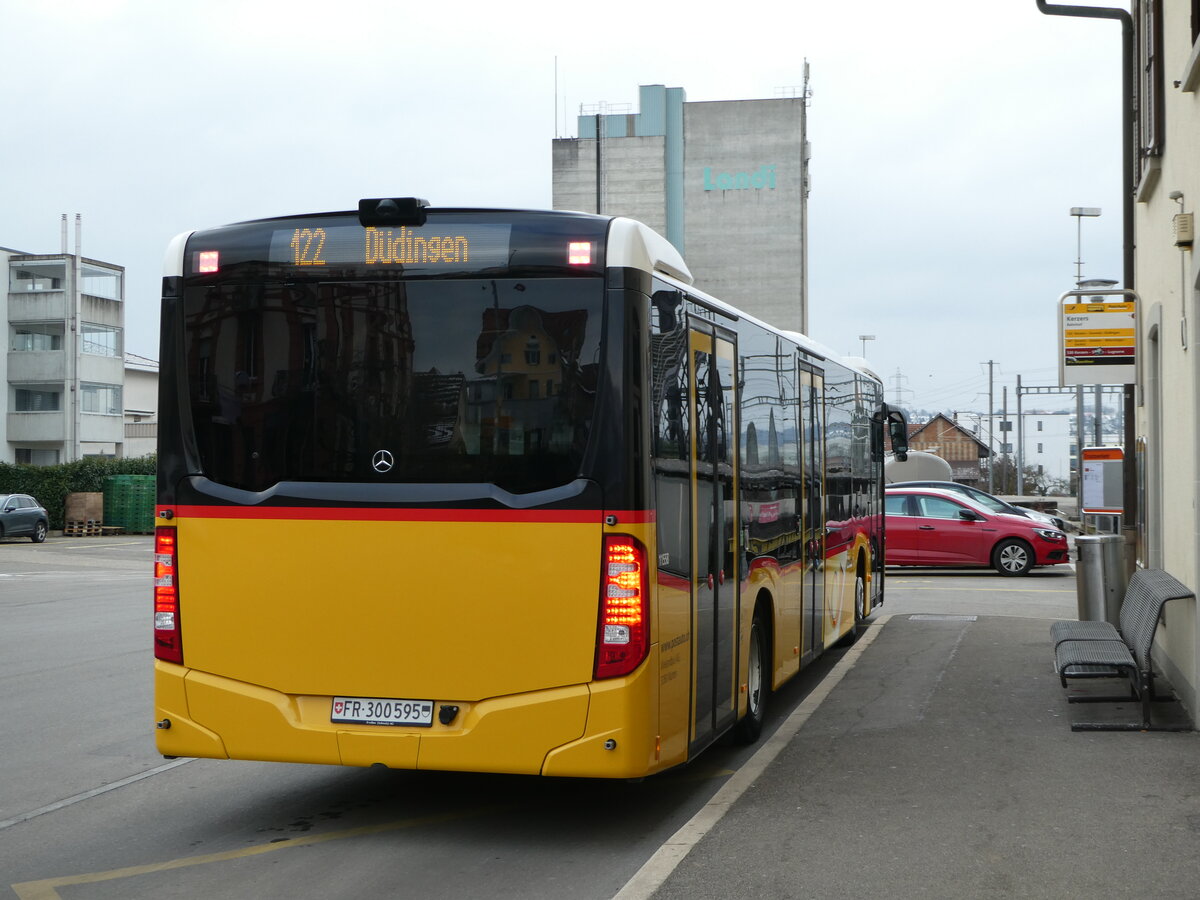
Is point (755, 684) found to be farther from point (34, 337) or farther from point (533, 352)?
point (34, 337)

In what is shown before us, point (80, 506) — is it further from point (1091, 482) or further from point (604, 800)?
point (604, 800)

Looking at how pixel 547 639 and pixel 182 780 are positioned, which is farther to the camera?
pixel 182 780

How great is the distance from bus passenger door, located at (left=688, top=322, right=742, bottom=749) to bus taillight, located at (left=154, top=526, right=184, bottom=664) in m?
2.53

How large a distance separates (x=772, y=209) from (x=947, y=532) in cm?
6241

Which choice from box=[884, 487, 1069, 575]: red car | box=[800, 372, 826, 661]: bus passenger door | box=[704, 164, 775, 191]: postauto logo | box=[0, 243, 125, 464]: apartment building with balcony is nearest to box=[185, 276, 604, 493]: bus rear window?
box=[800, 372, 826, 661]: bus passenger door

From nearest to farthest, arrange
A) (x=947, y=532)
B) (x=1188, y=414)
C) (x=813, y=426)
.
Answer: (x=1188, y=414)
(x=813, y=426)
(x=947, y=532)

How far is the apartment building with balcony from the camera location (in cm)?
6712

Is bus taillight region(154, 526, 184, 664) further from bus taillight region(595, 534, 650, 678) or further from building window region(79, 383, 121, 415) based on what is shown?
building window region(79, 383, 121, 415)

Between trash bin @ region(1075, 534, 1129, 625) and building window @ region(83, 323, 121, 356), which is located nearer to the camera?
trash bin @ region(1075, 534, 1129, 625)

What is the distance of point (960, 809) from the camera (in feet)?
22.5

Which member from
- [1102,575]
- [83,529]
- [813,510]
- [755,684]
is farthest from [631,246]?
[83,529]

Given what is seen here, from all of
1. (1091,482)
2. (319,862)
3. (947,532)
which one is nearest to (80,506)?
(947,532)

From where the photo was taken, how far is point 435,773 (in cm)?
814

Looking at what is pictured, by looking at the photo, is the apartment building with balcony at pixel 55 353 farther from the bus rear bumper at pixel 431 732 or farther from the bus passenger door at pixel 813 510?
the bus rear bumper at pixel 431 732
